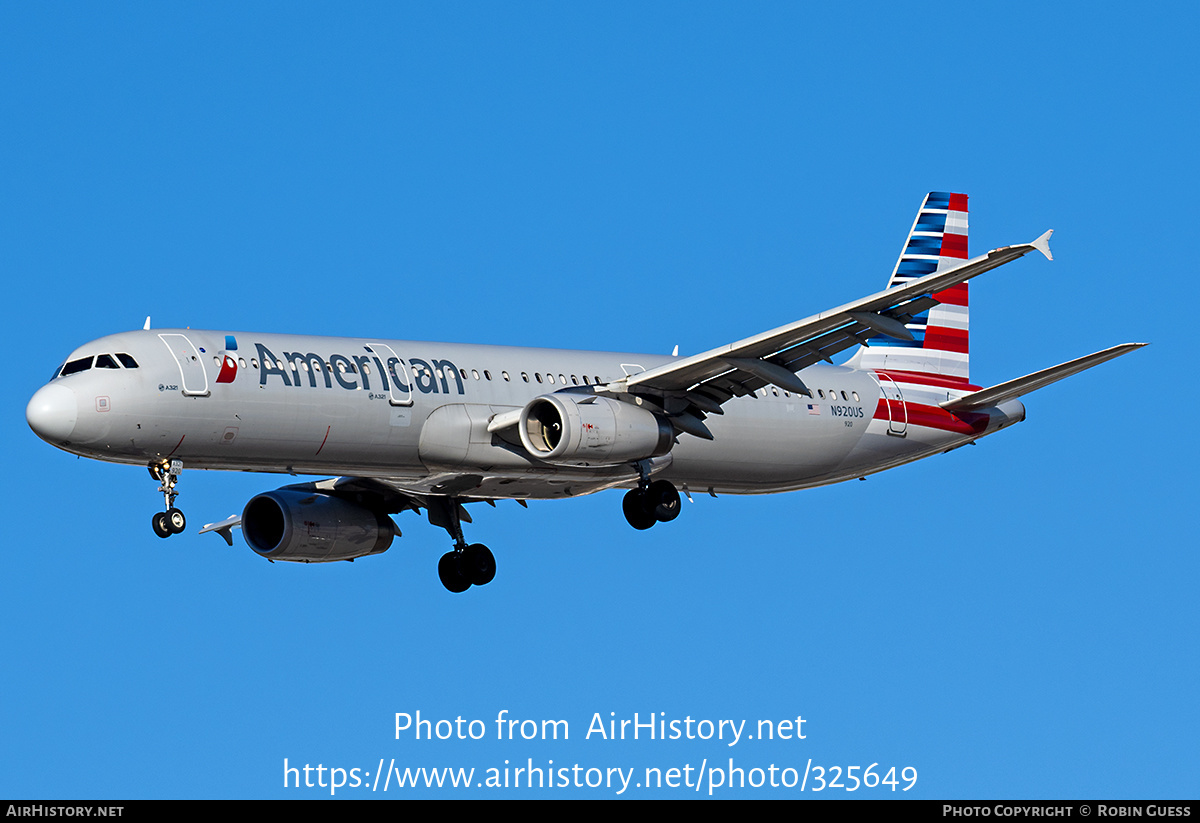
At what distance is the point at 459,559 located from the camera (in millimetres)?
50062

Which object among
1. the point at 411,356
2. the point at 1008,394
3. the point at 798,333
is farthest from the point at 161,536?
the point at 1008,394

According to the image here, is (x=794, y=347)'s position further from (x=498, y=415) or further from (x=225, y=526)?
(x=225, y=526)

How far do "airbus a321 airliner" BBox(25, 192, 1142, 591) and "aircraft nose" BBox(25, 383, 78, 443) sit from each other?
41 mm

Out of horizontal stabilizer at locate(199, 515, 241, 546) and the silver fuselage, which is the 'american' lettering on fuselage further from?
horizontal stabilizer at locate(199, 515, 241, 546)

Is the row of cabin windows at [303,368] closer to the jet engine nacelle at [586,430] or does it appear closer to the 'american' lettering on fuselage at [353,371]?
the 'american' lettering on fuselage at [353,371]

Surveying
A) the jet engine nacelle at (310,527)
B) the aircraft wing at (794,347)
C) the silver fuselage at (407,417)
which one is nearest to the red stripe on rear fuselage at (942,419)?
the silver fuselage at (407,417)

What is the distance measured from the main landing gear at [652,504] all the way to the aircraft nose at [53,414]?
1333 cm

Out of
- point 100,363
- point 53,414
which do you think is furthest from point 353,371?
point 53,414

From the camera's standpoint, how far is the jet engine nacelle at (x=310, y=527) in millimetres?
48625

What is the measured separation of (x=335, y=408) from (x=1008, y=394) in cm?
1754

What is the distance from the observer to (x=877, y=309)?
40344 mm

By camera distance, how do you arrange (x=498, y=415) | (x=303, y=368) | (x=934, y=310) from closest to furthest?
(x=303, y=368) < (x=498, y=415) < (x=934, y=310)

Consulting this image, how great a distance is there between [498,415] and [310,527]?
23.2 feet
